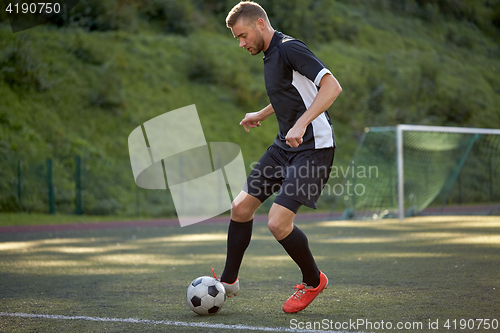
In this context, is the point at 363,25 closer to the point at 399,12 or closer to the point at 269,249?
the point at 399,12

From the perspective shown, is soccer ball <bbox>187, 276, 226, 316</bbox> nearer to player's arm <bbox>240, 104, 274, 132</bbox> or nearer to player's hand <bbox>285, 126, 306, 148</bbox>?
player's hand <bbox>285, 126, 306, 148</bbox>

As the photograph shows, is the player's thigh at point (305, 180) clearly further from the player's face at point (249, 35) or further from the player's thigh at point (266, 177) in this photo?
the player's face at point (249, 35)

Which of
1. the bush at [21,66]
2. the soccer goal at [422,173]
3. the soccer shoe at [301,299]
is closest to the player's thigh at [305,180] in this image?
the soccer shoe at [301,299]

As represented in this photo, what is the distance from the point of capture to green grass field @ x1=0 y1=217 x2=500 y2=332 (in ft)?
11.2

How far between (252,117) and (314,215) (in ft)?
44.5

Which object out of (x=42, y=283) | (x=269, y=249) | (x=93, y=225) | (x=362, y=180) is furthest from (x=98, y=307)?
(x=362, y=180)

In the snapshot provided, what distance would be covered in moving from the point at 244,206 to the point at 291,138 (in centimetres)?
69

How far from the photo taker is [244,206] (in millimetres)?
3725

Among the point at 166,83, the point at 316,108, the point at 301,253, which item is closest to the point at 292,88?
the point at 316,108

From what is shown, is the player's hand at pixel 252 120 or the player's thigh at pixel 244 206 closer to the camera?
the player's thigh at pixel 244 206

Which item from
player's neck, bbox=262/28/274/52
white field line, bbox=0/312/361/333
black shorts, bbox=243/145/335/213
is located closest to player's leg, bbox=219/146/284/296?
black shorts, bbox=243/145/335/213

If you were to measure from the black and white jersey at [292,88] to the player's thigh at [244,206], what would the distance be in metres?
0.43

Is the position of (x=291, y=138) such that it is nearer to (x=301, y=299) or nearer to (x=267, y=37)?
(x=267, y=37)

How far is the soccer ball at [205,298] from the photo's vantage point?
354 centimetres
